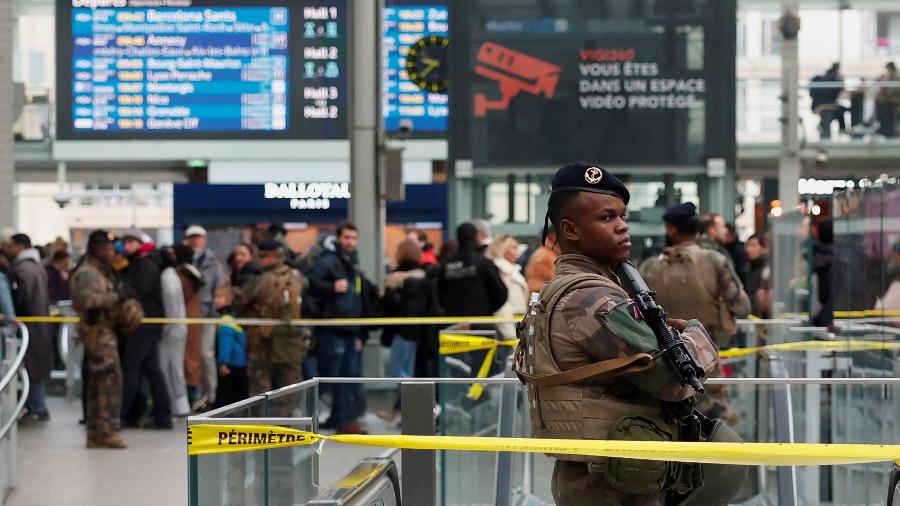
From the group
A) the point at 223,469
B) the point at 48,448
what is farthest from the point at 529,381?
the point at 48,448

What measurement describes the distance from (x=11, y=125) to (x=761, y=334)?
7735mm

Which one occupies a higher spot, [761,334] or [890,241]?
[890,241]

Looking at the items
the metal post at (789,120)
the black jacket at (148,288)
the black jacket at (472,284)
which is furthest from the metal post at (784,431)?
the metal post at (789,120)

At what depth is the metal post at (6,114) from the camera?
14000 mm

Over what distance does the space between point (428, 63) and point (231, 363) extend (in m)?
10.3

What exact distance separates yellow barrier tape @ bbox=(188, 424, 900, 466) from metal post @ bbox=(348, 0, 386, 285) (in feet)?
29.2

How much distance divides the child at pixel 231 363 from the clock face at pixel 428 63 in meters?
9.96

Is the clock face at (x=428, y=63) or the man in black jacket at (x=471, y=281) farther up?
the clock face at (x=428, y=63)

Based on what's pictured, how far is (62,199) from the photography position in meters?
27.4

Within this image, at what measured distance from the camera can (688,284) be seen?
338 inches

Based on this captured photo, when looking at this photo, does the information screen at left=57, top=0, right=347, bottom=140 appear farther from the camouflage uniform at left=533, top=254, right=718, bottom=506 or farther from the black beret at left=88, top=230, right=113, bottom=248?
the camouflage uniform at left=533, top=254, right=718, bottom=506

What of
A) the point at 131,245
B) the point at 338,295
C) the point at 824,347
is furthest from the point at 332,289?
the point at 824,347

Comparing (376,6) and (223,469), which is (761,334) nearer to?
(376,6)

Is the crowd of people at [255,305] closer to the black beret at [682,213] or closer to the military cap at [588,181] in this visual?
the black beret at [682,213]
